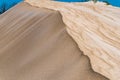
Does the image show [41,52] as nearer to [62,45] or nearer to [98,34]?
[62,45]

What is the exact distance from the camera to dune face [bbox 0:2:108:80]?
2.36 metres

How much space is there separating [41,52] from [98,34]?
54 cm

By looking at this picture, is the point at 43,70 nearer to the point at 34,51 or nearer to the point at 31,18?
the point at 34,51

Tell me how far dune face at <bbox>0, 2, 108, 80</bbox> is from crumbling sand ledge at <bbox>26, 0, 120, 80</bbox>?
0.21ft

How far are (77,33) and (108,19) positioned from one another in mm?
448

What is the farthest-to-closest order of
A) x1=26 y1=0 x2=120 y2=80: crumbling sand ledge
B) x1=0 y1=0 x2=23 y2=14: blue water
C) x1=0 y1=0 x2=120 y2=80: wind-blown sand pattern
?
x1=0 y1=0 x2=23 y2=14: blue water
x1=0 y1=0 x2=120 y2=80: wind-blown sand pattern
x1=26 y1=0 x2=120 y2=80: crumbling sand ledge

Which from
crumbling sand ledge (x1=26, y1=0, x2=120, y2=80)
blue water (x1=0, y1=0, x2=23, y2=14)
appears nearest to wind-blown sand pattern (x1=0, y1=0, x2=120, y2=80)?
crumbling sand ledge (x1=26, y1=0, x2=120, y2=80)

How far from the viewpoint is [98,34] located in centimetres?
266

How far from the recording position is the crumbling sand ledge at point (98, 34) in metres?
2.10

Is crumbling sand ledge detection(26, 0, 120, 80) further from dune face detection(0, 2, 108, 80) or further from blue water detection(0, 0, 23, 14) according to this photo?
blue water detection(0, 0, 23, 14)

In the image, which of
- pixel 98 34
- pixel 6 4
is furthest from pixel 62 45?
pixel 6 4

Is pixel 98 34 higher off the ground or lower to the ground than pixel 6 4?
higher

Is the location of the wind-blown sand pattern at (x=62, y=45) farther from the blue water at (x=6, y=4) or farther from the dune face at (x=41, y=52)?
the blue water at (x=6, y=4)

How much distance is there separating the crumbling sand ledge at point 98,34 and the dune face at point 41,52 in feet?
0.21
